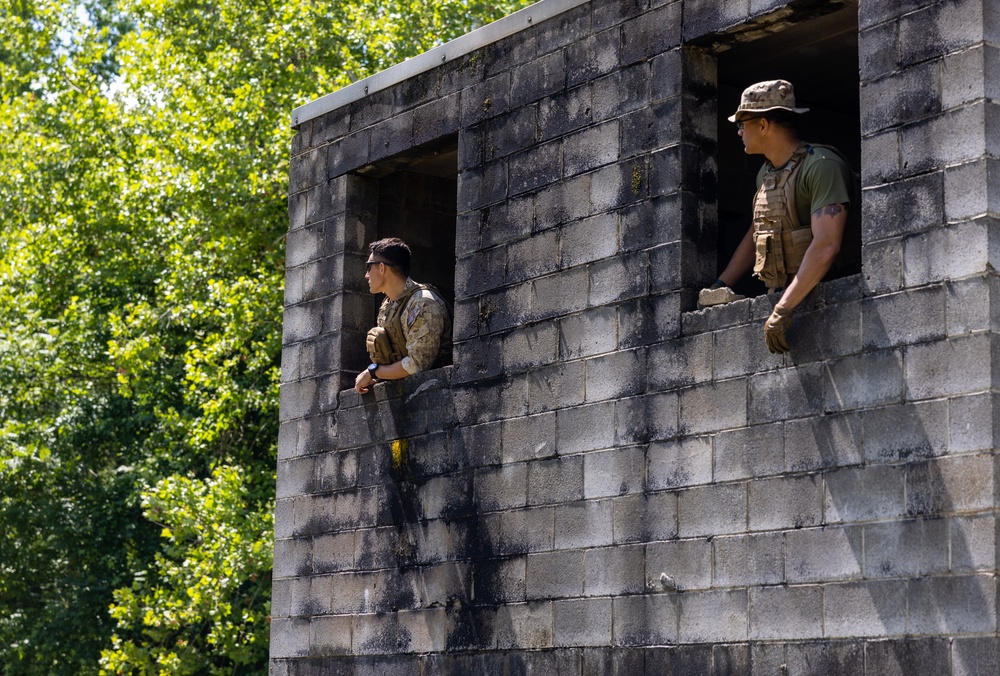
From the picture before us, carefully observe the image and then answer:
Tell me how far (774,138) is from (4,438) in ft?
49.0

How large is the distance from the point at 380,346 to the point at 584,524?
2.72 metres

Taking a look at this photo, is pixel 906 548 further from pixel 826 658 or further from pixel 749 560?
pixel 749 560

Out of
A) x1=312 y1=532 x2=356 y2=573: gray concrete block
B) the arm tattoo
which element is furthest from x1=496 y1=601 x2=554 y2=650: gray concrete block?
the arm tattoo

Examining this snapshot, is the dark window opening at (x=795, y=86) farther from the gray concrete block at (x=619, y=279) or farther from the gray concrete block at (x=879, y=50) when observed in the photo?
the gray concrete block at (x=619, y=279)

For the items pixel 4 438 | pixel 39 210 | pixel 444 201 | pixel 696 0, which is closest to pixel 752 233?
pixel 696 0

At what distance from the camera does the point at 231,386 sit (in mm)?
19047

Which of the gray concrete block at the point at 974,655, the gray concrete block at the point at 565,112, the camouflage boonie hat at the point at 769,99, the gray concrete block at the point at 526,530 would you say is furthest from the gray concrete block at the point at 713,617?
the gray concrete block at the point at 565,112

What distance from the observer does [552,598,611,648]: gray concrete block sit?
9.24 meters

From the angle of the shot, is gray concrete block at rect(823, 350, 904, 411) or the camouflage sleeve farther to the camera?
the camouflage sleeve

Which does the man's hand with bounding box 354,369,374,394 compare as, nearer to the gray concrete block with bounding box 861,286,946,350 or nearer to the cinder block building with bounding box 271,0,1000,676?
the cinder block building with bounding box 271,0,1000,676

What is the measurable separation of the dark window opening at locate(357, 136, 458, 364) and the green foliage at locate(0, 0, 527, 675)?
6.12 metres

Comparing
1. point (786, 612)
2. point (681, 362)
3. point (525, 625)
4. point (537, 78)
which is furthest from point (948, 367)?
point (537, 78)

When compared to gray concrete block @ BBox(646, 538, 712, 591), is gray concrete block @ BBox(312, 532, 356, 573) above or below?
above

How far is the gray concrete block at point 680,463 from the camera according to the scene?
877 centimetres
